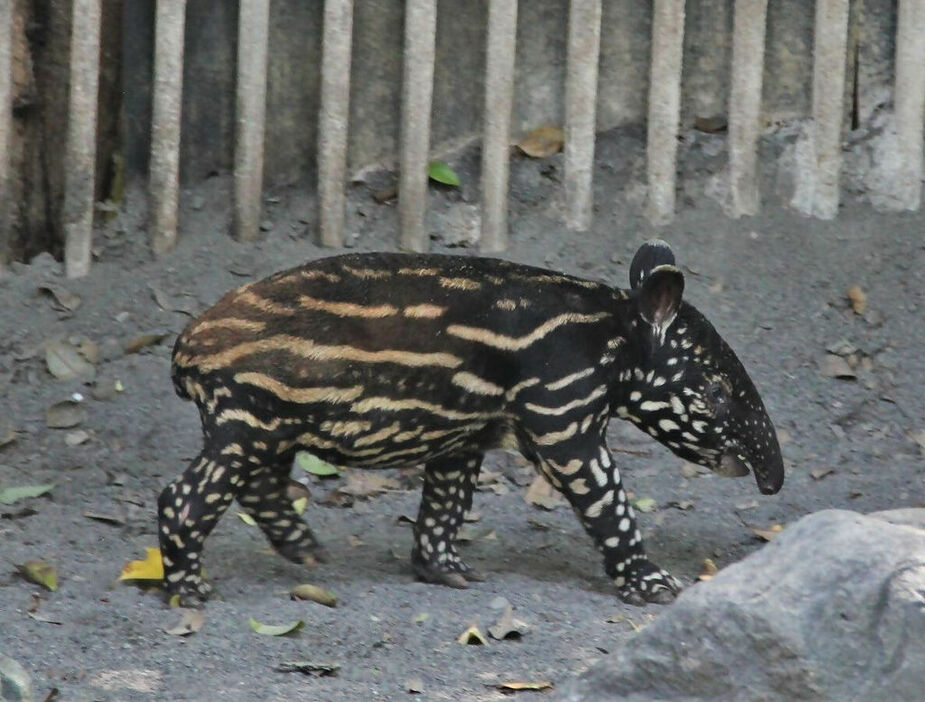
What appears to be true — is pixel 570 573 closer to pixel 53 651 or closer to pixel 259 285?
pixel 259 285

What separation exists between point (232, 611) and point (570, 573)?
1470 mm

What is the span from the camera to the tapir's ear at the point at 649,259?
19.9 ft

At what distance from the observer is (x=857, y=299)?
25.2ft

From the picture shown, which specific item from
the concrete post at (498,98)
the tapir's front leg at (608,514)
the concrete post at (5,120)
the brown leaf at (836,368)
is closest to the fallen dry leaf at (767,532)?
the tapir's front leg at (608,514)

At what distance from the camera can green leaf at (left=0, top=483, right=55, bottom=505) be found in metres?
6.34

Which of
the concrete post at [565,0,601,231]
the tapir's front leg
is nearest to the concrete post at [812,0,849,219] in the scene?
the concrete post at [565,0,601,231]

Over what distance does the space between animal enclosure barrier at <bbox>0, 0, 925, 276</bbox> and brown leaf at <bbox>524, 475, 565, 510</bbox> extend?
4.49 feet

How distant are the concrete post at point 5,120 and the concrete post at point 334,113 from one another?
1.46 meters

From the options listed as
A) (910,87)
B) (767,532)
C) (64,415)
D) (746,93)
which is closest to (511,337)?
(767,532)

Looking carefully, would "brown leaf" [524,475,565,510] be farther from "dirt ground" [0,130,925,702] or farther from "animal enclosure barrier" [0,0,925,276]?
"animal enclosure barrier" [0,0,925,276]

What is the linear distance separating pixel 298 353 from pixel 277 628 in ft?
3.11

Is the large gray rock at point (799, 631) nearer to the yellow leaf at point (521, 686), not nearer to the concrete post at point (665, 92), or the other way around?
the yellow leaf at point (521, 686)

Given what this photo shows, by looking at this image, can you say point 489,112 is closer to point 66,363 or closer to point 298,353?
point 66,363

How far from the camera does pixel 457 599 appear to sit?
5527 mm
